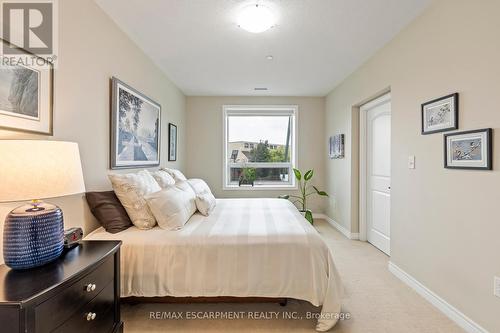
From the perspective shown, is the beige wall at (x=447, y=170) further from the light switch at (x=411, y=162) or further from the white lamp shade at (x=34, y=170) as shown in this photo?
the white lamp shade at (x=34, y=170)

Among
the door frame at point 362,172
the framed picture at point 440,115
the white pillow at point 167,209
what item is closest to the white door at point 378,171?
the door frame at point 362,172

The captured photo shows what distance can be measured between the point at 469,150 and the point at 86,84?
288 centimetres

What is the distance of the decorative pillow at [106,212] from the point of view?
1928 mm

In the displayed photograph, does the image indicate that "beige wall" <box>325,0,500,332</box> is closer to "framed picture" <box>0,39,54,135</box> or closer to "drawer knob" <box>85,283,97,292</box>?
"drawer knob" <box>85,283,97,292</box>

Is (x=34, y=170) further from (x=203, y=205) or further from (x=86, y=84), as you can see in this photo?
(x=203, y=205)

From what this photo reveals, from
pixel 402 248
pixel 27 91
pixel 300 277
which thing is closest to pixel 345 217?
pixel 402 248

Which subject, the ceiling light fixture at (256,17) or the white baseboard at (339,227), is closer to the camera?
the ceiling light fixture at (256,17)

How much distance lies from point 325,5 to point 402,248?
7.96 ft

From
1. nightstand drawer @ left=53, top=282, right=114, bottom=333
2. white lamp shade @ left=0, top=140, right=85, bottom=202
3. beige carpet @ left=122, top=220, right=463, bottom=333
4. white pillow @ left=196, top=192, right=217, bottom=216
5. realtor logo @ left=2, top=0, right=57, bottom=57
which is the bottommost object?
beige carpet @ left=122, top=220, right=463, bottom=333

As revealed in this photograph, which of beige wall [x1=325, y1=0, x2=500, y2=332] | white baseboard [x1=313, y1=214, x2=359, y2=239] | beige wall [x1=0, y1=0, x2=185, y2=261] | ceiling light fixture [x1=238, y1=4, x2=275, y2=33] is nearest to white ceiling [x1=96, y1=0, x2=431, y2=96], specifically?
ceiling light fixture [x1=238, y1=4, x2=275, y2=33]

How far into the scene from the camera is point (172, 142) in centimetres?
408

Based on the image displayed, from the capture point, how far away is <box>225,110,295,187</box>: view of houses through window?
5.30 metres

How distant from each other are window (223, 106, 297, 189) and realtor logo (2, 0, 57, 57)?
12.3 feet

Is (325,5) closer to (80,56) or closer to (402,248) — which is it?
(80,56)
